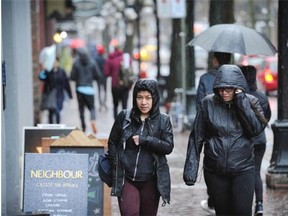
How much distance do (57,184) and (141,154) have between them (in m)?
1.37

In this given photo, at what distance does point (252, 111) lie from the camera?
7.39 meters

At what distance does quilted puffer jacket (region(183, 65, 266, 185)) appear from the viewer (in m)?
7.25

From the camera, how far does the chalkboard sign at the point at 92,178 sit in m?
9.00

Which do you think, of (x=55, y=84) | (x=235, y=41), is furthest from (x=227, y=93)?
(x=55, y=84)

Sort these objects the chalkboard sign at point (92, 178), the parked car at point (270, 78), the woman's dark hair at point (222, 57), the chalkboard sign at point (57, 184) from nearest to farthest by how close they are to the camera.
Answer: the chalkboard sign at point (57, 184), the chalkboard sign at point (92, 178), the woman's dark hair at point (222, 57), the parked car at point (270, 78)

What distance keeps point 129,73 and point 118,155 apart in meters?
13.0

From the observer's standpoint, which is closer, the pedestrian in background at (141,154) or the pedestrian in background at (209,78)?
the pedestrian in background at (141,154)

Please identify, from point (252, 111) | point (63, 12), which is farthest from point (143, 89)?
point (63, 12)

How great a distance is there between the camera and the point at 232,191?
288 inches

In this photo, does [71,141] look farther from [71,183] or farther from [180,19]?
[180,19]

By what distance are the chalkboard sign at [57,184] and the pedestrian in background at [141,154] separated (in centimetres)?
99

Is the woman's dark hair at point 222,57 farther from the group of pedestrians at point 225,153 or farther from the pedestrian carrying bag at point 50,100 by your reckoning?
the pedestrian carrying bag at point 50,100

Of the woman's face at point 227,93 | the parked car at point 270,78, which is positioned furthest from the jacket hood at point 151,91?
the parked car at point 270,78

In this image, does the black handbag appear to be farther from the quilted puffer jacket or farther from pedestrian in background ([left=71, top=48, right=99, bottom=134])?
pedestrian in background ([left=71, top=48, right=99, bottom=134])
